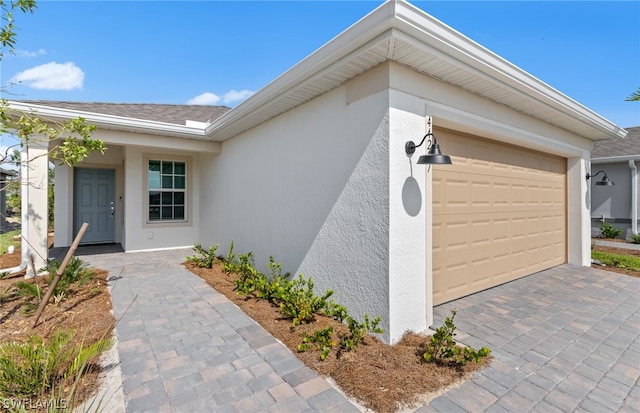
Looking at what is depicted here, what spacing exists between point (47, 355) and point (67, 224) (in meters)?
7.83

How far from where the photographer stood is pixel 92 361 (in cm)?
252

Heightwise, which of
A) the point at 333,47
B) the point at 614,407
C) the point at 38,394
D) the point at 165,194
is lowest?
the point at 614,407

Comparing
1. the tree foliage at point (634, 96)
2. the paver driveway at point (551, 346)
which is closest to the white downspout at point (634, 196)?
the paver driveway at point (551, 346)

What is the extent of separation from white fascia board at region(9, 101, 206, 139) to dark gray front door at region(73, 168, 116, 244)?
147 inches

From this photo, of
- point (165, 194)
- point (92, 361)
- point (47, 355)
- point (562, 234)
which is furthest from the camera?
point (165, 194)

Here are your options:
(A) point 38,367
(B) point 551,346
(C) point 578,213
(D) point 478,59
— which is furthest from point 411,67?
(C) point 578,213

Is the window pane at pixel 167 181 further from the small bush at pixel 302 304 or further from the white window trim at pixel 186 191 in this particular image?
the small bush at pixel 302 304

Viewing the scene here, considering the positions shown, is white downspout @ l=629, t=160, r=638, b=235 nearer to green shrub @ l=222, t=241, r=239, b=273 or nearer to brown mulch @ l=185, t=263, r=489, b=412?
brown mulch @ l=185, t=263, r=489, b=412

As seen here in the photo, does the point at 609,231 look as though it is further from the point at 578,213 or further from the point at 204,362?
the point at 204,362

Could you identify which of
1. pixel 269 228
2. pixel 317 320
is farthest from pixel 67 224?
pixel 317 320

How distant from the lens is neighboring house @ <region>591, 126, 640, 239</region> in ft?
33.6

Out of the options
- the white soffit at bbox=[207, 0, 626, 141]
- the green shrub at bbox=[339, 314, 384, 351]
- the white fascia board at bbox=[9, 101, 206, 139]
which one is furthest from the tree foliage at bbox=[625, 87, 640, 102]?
→ the white fascia board at bbox=[9, 101, 206, 139]

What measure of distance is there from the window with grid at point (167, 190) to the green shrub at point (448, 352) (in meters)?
7.47

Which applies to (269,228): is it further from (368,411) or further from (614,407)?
(614,407)
